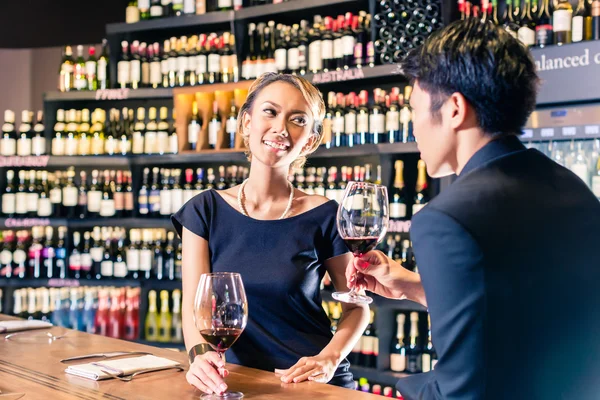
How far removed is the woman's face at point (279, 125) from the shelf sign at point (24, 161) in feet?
9.98

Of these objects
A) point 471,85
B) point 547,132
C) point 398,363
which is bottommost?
point 398,363

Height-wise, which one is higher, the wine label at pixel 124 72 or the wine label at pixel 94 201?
the wine label at pixel 124 72

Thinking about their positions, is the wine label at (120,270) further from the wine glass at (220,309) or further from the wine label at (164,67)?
the wine glass at (220,309)

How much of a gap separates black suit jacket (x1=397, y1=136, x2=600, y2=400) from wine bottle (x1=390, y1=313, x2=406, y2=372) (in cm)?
280

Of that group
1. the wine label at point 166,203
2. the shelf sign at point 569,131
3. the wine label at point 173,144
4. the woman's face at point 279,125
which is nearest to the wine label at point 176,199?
the wine label at point 166,203

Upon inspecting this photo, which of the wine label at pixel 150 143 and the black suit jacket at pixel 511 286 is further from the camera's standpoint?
the wine label at pixel 150 143

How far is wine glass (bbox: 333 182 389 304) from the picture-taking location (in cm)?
146

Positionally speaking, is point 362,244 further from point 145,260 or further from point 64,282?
point 64,282

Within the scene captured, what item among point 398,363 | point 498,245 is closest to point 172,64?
point 398,363

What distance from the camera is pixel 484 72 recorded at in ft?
3.42

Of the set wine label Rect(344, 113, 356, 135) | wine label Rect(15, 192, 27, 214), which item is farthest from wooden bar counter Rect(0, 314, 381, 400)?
wine label Rect(15, 192, 27, 214)

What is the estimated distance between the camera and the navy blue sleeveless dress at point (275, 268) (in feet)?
6.13

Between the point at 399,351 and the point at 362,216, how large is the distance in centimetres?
253

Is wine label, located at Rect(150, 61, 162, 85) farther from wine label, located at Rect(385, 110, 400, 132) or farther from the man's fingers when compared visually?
the man's fingers
